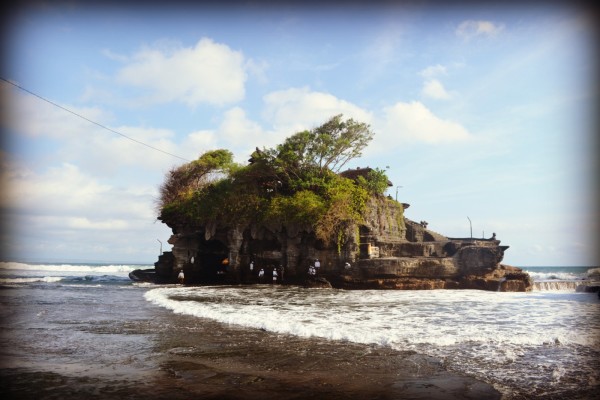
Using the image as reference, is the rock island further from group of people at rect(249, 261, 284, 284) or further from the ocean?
the ocean

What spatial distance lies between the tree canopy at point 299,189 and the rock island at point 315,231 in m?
0.08

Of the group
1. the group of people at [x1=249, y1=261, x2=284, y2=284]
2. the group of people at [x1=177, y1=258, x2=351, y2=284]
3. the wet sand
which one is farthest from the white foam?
the group of people at [x1=249, y1=261, x2=284, y2=284]

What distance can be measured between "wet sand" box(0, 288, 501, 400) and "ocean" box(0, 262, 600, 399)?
0.18 feet

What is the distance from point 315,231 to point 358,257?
3439mm

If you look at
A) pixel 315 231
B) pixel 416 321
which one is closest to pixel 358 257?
pixel 315 231

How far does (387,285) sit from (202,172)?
20.1 metres

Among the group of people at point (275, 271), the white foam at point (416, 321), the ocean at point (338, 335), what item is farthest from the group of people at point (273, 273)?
the ocean at point (338, 335)

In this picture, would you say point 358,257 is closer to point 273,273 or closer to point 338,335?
point 273,273

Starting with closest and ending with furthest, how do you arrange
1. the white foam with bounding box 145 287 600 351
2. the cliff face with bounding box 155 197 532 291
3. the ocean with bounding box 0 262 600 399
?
the ocean with bounding box 0 262 600 399, the white foam with bounding box 145 287 600 351, the cliff face with bounding box 155 197 532 291

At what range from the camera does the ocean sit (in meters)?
5.59

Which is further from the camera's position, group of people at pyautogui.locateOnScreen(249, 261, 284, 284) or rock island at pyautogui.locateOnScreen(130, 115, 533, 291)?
group of people at pyautogui.locateOnScreen(249, 261, 284, 284)

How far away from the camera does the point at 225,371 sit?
5871mm

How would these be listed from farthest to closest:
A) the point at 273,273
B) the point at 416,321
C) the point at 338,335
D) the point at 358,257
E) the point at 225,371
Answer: the point at 273,273
the point at 358,257
the point at 416,321
the point at 338,335
the point at 225,371

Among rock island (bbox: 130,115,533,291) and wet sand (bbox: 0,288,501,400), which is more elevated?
rock island (bbox: 130,115,533,291)
